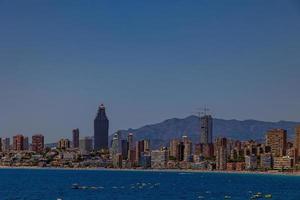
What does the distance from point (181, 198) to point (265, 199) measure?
9739 millimetres

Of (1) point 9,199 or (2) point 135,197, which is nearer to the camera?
(1) point 9,199

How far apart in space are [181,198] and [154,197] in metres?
3.95

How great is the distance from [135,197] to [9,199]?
49.9ft

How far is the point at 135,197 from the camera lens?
81062 millimetres

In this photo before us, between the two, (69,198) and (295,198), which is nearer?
(69,198)

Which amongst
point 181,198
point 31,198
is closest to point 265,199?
point 181,198

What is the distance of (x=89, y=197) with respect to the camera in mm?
80500

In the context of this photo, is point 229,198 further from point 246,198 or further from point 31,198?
point 31,198

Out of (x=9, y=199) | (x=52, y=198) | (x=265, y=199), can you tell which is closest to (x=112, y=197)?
(x=52, y=198)

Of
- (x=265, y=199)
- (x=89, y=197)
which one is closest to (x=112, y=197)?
(x=89, y=197)

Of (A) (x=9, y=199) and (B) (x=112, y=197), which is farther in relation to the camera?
(B) (x=112, y=197)

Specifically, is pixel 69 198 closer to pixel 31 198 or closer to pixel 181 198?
pixel 31 198

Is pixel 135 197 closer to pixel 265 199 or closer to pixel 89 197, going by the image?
pixel 89 197

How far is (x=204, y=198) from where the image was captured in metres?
78.8
